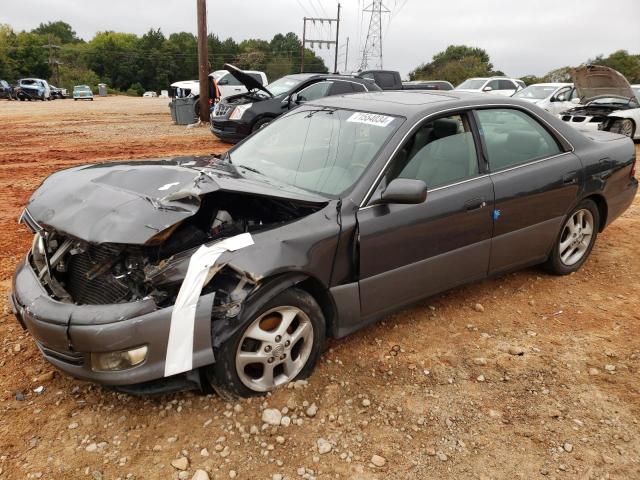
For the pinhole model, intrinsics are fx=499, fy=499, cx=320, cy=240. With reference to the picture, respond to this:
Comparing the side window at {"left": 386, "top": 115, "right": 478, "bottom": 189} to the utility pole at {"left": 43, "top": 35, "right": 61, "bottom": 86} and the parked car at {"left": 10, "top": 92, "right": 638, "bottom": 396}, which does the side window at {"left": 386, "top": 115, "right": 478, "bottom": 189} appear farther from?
the utility pole at {"left": 43, "top": 35, "right": 61, "bottom": 86}

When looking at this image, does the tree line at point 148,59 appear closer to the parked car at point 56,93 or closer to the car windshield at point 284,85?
the parked car at point 56,93

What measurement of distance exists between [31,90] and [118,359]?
40590mm

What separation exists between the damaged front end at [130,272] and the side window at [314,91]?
345 inches

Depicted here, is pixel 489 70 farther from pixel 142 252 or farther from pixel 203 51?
pixel 142 252

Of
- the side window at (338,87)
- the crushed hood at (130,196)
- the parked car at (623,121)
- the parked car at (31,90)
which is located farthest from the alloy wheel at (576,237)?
the parked car at (31,90)

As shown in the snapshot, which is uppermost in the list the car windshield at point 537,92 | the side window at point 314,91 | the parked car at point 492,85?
the parked car at point 492,85

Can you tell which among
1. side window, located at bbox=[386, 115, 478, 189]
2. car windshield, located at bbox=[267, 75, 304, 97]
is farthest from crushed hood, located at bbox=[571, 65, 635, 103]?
side window, located at bbox=[386, 115, 478, 189]

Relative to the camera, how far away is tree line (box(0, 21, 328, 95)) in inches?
2744

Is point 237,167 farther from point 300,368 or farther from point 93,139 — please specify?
point 93,139

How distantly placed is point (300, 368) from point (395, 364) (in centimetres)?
63

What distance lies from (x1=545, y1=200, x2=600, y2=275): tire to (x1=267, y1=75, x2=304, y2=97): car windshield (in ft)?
28.1

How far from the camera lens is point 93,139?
1260 centimetres

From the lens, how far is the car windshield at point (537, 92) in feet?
50.3

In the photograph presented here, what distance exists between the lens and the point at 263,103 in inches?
432
